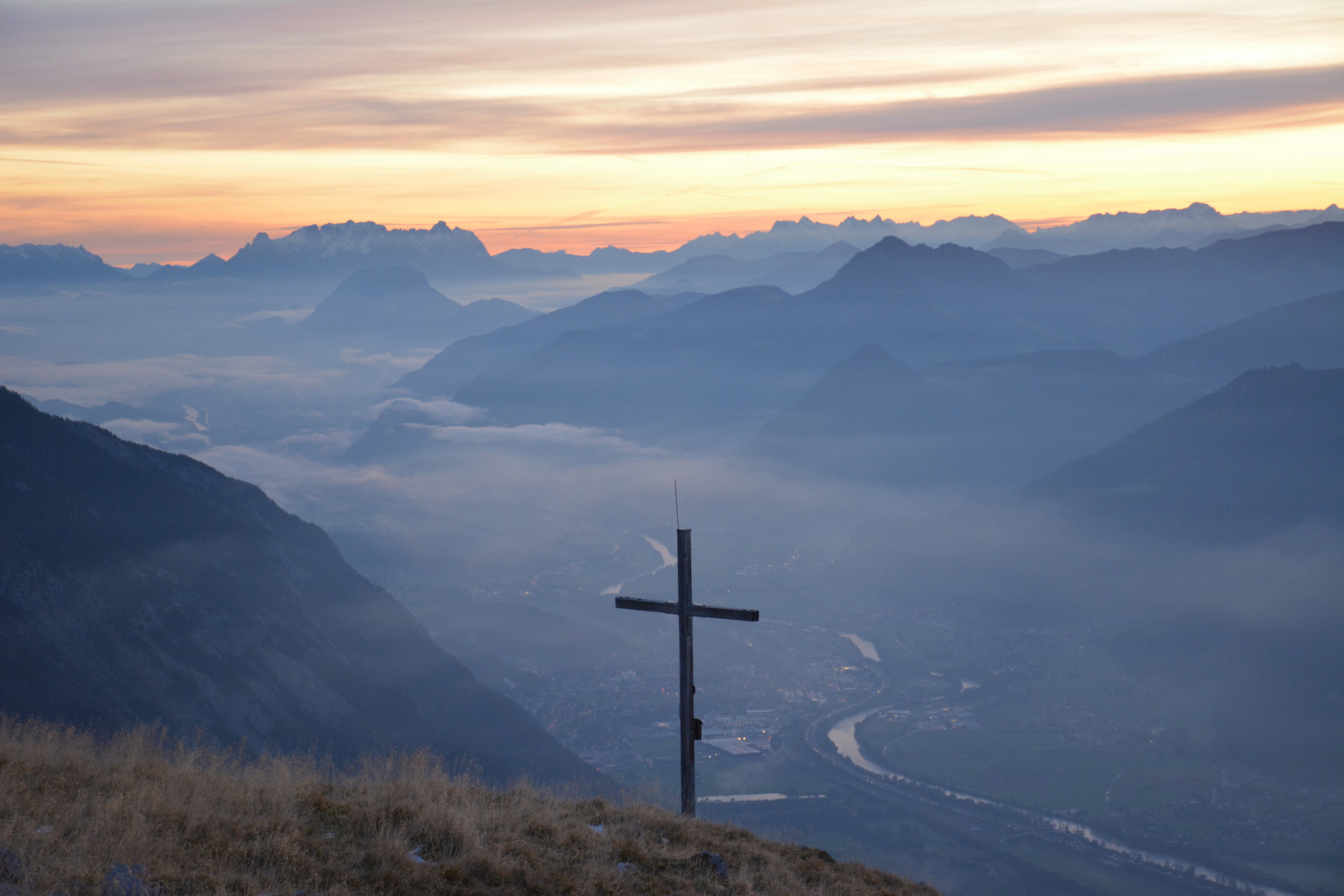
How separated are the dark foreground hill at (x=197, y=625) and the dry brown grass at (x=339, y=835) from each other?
158 ft

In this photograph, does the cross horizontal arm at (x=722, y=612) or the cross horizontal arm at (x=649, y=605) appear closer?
the cross horizontal arm at (x=722, y=612)

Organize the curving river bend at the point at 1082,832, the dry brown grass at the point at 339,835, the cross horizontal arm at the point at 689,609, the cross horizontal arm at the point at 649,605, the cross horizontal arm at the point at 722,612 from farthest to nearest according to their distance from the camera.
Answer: the curving river bend at the point at 1082,832, the cross horizontal arm at the point at 649,605, the cross horizontal arm at the point at 689,609, the cross horizontal arm at the point at 722,612, the dry brown grass at the point at 339,835

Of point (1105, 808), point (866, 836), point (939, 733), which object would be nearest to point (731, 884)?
point (866, 836)

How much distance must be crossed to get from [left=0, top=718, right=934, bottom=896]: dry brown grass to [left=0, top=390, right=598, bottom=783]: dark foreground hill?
158ft

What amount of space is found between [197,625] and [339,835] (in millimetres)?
68890

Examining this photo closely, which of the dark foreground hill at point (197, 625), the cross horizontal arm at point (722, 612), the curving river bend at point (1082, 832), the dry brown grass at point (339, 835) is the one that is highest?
the cross horizontal arm at point (722, 612)

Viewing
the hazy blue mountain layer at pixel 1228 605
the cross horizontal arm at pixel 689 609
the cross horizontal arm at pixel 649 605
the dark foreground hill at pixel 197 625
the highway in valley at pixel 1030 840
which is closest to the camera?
the cross horizontal arm at pixel 689 609

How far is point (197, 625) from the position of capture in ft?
236

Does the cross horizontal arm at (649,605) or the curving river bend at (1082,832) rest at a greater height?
the cross horizontal arm at (649,605)

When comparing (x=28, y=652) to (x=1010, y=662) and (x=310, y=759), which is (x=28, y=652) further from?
(x=1010, y=662)

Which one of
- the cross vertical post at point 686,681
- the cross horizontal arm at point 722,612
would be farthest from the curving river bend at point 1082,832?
the cross horizontal arm at point 722,612

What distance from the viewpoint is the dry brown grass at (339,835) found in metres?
9.41

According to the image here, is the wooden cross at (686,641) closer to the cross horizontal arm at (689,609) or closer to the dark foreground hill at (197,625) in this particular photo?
the cross horizontal arm at (689,609)

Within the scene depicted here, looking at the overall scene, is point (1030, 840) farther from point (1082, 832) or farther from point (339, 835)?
point (339, 835)
